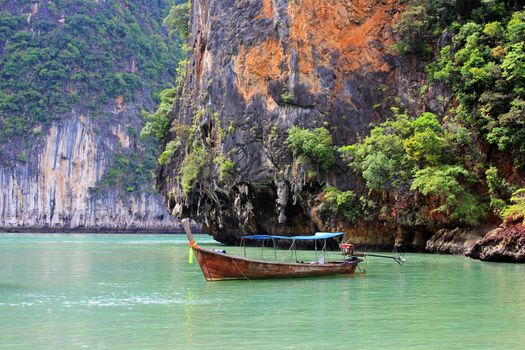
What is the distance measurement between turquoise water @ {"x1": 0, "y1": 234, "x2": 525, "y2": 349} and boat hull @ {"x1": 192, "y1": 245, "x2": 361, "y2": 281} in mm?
281

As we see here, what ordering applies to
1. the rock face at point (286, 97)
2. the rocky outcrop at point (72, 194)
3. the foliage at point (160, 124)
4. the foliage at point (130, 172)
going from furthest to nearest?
the foliage at point (130, 172) → the rocky outcrop at point (72, 194) → the foliage at point (160, 124) → the rock face at point (286, 97)

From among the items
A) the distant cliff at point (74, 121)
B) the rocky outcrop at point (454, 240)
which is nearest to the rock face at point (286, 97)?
the rocky outcrop at point (454, 240)

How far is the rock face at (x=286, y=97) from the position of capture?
116 ft

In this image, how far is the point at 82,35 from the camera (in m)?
87.5

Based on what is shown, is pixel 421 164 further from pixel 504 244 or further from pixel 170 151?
pixel 170 151

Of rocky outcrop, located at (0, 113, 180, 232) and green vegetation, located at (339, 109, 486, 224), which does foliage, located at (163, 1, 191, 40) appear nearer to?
green vegetation, located at (339, 109, 486, 224)

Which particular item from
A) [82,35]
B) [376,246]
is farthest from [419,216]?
[82,35]

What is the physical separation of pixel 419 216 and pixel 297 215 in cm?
797

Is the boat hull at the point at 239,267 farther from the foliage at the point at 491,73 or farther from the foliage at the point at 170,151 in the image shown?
the foliage at the point at 170,151

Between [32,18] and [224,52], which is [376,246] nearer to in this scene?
[224,52]

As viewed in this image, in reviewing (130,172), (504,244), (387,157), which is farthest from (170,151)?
(130,172)

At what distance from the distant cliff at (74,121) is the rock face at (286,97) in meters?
41.2

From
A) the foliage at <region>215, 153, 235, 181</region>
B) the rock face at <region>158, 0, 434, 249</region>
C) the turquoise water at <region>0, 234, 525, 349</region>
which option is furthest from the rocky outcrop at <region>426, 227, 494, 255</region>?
the foliage at <region>215, 153, 235, 181</region>

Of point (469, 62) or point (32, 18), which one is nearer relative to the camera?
point (469, 62)
